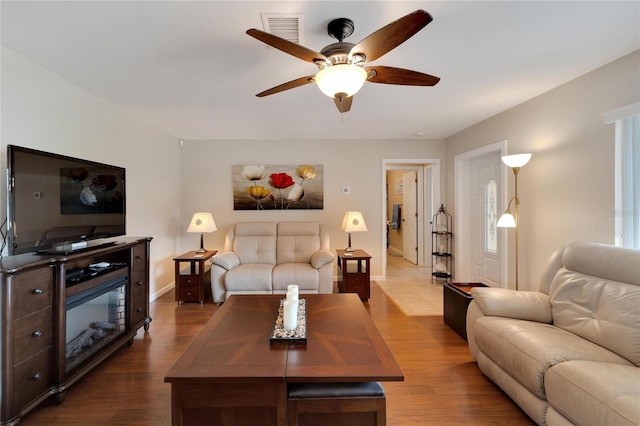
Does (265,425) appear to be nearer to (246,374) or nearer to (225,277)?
(246,374)

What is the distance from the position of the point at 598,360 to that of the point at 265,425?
1775 mm

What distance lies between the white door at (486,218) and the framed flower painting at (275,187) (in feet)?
7.81

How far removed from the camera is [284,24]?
5.39 ft

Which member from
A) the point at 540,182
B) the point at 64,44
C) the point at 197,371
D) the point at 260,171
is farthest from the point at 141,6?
the point at 540,182

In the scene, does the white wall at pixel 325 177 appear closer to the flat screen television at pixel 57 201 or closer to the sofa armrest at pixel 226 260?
the sofa armrest at pixel 226 260

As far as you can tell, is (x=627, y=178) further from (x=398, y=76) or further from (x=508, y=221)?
(x=398, y=76)

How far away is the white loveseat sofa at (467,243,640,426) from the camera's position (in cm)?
125

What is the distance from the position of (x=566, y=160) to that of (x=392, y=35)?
2.29 meters

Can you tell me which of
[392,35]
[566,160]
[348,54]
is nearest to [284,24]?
[348,54]

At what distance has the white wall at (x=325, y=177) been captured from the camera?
14.9ft

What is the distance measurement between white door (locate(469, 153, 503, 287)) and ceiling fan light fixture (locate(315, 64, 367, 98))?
2.89m

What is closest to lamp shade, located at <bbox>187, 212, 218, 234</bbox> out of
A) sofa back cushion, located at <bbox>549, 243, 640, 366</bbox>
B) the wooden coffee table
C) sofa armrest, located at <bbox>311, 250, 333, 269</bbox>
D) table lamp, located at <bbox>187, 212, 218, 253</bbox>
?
table lamp, located at <bbox>187, 212, 218, 253</bbox>

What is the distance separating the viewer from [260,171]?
179 inches

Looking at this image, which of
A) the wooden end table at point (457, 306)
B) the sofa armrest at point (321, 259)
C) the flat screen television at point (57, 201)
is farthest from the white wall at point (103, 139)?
the wooden end table at point (457, 306)
